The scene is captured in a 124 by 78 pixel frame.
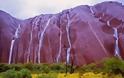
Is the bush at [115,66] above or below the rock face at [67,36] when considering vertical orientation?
below

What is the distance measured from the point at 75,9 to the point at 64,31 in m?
3.93

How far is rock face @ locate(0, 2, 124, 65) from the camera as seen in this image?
42.5 m

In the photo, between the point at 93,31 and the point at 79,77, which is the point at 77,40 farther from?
the point at 79,77

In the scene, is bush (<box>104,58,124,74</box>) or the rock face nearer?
bush (<box>104,58,124,74</box>)

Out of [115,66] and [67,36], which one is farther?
[67,36]

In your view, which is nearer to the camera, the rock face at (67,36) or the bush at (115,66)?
the bush at (115,66)

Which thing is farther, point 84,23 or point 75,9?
point 75,9

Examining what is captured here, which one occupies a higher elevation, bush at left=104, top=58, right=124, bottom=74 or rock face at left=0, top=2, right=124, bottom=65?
rock face at left=0, top=2, right=124, bottom=65

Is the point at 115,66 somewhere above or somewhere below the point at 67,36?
below

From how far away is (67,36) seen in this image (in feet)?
148

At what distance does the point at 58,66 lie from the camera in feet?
121

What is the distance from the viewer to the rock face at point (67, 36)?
4250cm

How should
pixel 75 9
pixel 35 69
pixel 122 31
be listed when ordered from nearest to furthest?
pixel 35 69
pixel 122 31
pixel 75 9

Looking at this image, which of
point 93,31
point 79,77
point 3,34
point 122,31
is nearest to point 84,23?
point 93,31
